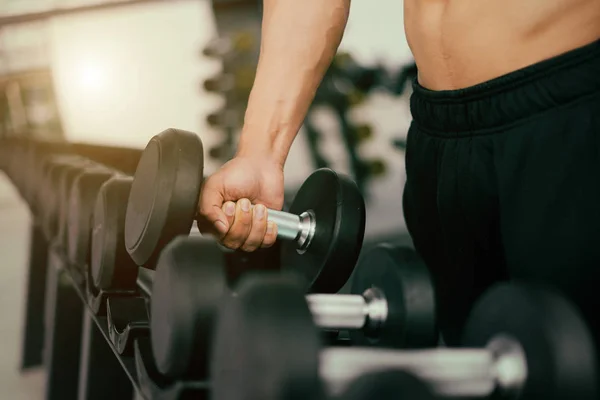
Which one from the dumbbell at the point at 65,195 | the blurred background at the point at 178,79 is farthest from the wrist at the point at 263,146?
the blurred background at the point at 178,79

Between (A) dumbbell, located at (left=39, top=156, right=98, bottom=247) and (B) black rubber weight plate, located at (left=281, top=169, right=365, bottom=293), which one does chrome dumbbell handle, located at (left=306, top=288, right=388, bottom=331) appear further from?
(A) dumbbell, located at (left=39, top=156, right=98, bottom=247)

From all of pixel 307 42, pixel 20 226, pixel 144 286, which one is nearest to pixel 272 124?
pixel 307 42

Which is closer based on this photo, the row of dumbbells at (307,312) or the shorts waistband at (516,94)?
the row of dumbbells at (307,312)

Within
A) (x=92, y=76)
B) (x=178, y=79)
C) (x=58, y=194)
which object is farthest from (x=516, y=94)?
(x=92, y=76)

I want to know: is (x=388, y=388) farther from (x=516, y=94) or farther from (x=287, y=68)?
(x=287, y=68)

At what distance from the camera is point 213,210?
74cm

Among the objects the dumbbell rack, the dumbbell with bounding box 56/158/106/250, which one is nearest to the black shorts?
the dumbbell rack

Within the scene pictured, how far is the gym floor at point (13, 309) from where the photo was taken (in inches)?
76.4

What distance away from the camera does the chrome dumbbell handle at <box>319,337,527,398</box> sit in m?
0.39

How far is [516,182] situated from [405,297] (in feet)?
0.73

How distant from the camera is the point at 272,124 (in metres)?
0.81

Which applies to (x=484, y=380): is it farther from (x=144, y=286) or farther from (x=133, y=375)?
(x=144, y=286)

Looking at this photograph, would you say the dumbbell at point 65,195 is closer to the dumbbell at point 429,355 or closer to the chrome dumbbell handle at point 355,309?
the chrome dumbbell handle at point 355,309

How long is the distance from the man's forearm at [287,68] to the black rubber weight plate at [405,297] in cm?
29
